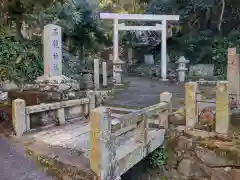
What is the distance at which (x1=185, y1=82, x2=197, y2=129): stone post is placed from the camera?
566 centimetres

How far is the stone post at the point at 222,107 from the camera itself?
518 centimetres

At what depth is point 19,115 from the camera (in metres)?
5.63

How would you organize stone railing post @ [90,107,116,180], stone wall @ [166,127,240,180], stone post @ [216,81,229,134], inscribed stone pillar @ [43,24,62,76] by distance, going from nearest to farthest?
stone railing post @ [90,107,116,180] → stone wall @ [166,127,240,180] → stone post @ [216,81,229,134] → inscribed stone pillar @ [43,24,62,76]

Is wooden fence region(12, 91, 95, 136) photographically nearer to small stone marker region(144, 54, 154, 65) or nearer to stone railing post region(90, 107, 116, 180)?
stone railing post region(90, 107, 116, 180)

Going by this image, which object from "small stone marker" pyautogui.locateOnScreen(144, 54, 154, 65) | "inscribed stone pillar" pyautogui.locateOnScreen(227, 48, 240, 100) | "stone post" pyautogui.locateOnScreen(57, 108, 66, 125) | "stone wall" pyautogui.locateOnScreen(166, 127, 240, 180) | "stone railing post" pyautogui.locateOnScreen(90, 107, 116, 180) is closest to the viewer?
"stone railing post" pyautogui.locateOnScreen(90, 107, 116, 180)

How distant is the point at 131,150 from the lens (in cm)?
482

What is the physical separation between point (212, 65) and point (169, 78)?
3.21 metres

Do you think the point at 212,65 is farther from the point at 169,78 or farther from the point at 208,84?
the point at 208,84

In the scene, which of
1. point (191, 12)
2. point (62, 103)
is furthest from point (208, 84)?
point (191, 12)

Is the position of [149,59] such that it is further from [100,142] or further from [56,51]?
[100,142]

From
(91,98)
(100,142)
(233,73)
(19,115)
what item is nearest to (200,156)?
(100,142)

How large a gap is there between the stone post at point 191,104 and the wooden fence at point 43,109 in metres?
3.00

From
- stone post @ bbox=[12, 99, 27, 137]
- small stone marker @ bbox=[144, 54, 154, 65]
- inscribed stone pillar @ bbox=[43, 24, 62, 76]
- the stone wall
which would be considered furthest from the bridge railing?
small stone marker @ bbox=[144, 54, 154, 65]

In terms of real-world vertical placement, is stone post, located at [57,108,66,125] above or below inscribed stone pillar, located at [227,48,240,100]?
below
